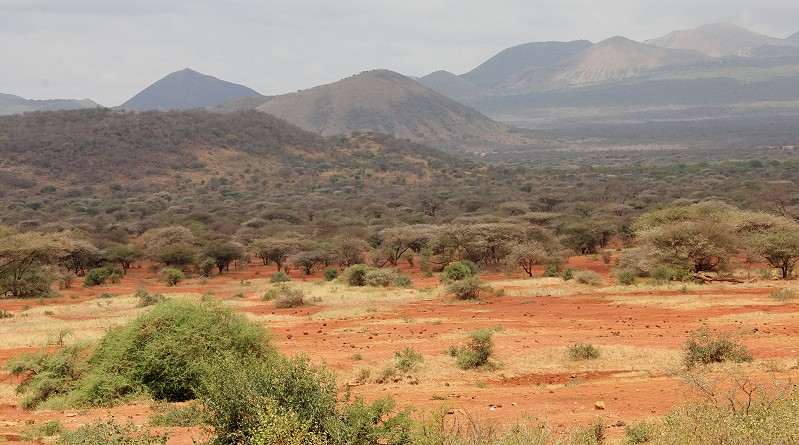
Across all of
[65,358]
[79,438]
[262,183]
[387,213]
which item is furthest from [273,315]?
[262,183]

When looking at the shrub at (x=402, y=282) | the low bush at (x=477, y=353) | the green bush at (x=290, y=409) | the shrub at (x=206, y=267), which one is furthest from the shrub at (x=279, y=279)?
the green bush at (x=290, y=409)

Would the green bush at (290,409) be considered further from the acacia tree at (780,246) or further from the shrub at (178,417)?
the acacia tree at (780,246)

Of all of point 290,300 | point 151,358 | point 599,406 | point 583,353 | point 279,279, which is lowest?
point 279,279

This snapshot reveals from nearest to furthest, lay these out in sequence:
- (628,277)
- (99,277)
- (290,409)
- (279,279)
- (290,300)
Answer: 1. (290,409)
2. (290,300)
3. (628,277)
4. (279,279)
5. (99,277)

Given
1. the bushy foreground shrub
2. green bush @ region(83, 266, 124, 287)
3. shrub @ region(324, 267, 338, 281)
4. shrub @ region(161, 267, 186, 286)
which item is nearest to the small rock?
the bushy foreground shrub

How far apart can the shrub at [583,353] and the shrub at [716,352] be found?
1.92 metres

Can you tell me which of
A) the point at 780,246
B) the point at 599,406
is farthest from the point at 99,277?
the point at 780,246

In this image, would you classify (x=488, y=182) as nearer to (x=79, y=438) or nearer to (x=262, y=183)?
(x=262, y=183)

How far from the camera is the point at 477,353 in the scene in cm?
1480

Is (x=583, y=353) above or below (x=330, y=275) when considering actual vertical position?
above

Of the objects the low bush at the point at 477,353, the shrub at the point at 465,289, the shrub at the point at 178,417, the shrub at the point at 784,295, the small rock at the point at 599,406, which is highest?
the shrub at the point at 178,417

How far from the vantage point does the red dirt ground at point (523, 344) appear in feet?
35.0

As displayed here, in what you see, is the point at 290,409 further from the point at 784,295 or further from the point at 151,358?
the point at 784,295

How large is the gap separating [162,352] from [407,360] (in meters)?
5.13
